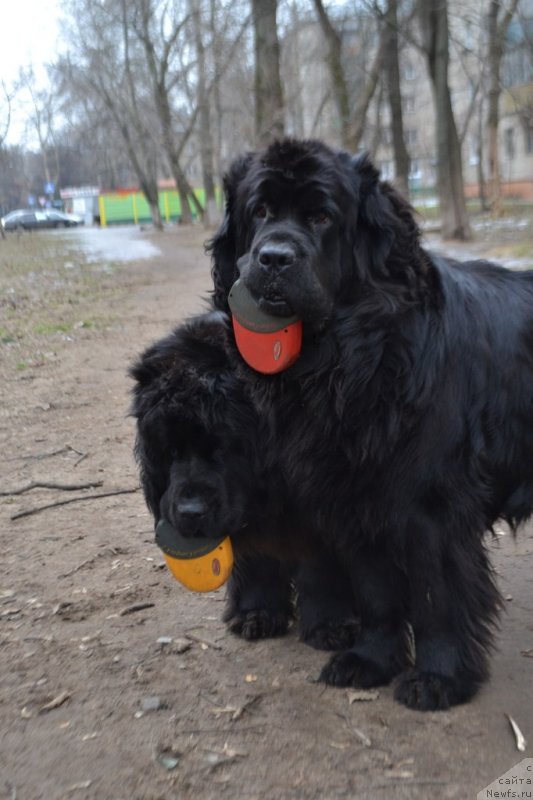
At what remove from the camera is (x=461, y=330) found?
3424mm

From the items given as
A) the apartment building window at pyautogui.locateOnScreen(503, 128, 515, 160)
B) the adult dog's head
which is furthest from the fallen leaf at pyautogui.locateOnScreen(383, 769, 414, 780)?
the apartment building window at pyautogui.locateOnScreen(503, 128, 515, 160)

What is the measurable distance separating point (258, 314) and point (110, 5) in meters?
43.8

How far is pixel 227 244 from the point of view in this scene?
369 centimetres

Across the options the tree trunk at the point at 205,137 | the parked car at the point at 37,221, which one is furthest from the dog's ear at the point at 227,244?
the parked car at the point at 37,221

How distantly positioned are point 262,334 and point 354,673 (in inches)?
53.2

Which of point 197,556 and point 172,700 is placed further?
point 197,556

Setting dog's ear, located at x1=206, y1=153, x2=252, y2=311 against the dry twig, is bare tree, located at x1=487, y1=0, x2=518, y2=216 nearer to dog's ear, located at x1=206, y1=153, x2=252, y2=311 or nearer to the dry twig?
the dry twig

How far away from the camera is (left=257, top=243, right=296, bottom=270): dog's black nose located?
10.2 feet

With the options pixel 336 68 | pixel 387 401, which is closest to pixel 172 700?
pixel 387 401

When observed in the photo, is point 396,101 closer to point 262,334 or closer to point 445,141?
point 445,141

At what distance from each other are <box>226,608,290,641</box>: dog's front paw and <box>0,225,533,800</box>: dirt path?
5cm

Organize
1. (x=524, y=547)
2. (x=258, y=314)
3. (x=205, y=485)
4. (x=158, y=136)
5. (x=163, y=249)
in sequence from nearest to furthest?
(x=258, y=314)
(x=205, y=485)
(x=524, y=547)
(x=163, y=249)
(x=158, y=136)

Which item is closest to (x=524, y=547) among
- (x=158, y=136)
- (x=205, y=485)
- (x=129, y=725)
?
(x=205, y=485)

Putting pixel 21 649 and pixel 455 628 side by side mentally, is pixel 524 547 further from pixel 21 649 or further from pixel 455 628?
pixel 21 649
